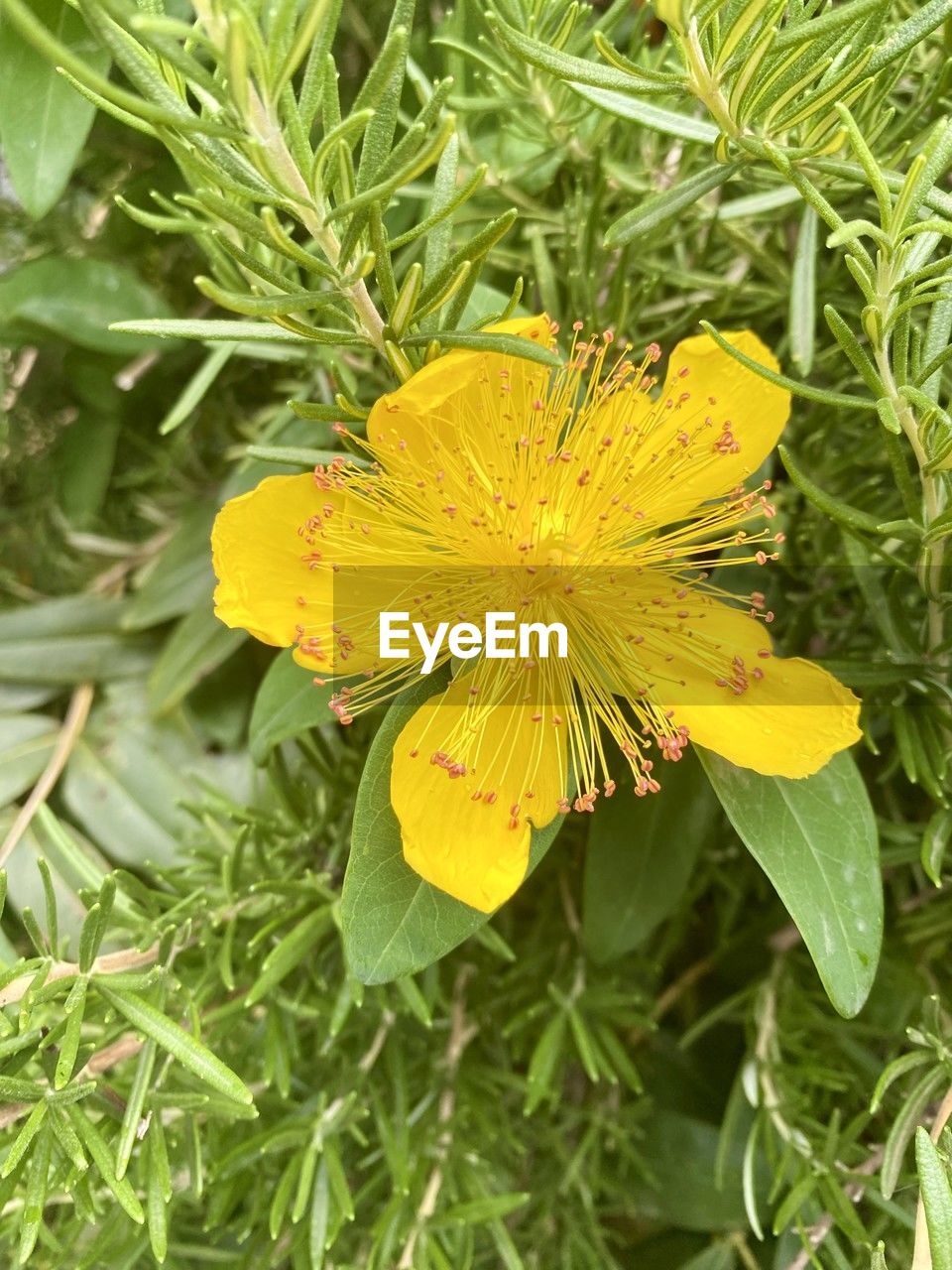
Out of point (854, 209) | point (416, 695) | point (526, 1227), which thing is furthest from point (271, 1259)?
point (854, 209)

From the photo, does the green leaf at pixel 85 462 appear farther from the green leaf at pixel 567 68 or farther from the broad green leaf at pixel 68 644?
the green leaf at pixel 567 68

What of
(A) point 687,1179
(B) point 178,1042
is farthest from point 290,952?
(A) point 687,1179

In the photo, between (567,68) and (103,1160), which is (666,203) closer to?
(567,68)

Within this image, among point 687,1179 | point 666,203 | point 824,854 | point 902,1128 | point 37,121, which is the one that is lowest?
point 687,1179

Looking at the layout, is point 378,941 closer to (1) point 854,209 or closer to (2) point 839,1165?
(2) point 839,1165

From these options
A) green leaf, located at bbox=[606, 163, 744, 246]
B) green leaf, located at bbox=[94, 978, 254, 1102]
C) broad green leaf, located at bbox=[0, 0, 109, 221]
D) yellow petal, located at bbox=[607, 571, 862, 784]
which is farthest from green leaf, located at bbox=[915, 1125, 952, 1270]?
broad green leaf, located at bbox=[0, 0, 109, 221]

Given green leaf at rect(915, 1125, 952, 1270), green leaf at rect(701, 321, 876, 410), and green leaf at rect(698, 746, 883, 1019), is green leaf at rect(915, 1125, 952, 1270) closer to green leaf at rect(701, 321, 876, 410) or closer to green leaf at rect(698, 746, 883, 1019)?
green leaf at rect(698, 746, 883, 1019)
